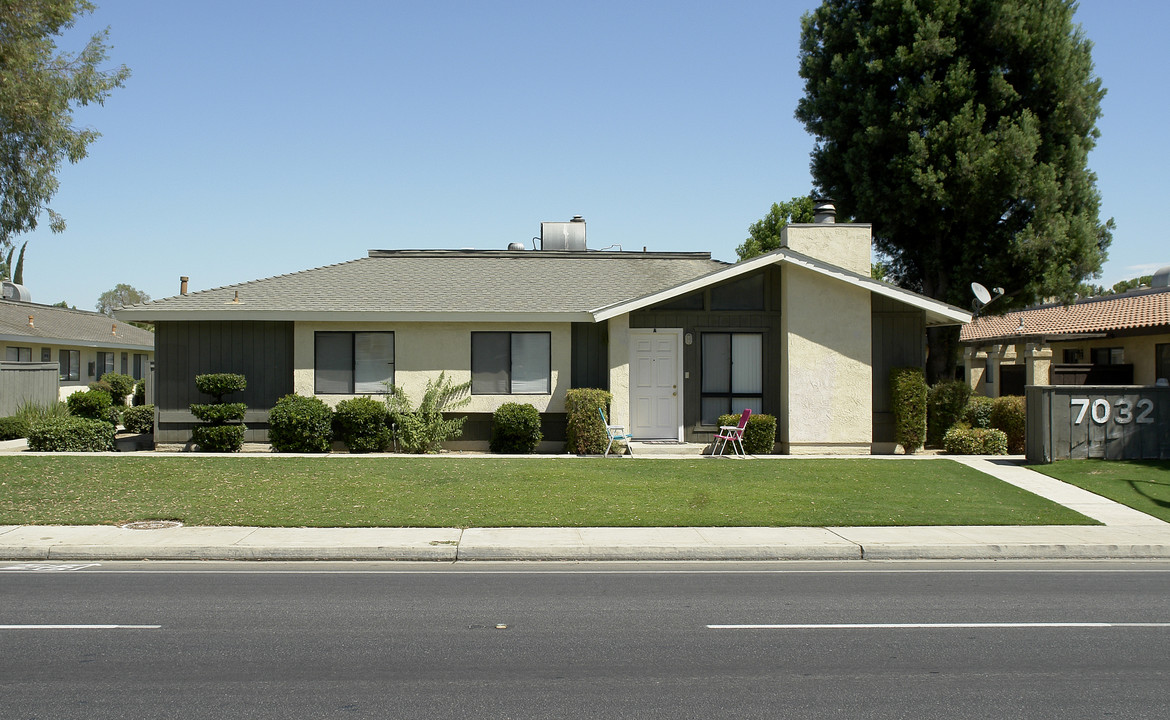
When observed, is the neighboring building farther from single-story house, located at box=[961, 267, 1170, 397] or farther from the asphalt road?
single-story house, located at box=[961, 267, 1170, 397]

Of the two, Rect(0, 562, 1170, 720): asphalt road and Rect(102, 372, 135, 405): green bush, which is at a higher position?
Rect(102, 372, 135, 405): green bush

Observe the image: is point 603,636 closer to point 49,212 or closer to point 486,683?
point 486,683

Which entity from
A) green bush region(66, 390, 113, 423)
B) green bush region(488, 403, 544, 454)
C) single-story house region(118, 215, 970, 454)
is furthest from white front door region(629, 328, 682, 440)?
green bush region(66, 390, 113, 423)

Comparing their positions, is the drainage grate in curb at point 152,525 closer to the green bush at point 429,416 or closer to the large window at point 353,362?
the green bush at point 429,416

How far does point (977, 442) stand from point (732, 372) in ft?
18.0

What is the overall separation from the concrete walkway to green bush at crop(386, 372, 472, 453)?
7508 mm

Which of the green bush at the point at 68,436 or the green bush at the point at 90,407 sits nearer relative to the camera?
the green bush at the point at 68,436

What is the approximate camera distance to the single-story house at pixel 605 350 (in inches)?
765

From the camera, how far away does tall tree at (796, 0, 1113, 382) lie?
80.9 feet

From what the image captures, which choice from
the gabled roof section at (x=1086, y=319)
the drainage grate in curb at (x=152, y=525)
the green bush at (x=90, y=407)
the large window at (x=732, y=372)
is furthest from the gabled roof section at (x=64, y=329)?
the gabled roof section at (x=1086, y=319)

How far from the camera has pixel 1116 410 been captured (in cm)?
1725

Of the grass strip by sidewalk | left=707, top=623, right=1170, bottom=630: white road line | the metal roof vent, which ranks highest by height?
the metal roof vent

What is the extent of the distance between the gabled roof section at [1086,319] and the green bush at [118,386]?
103ft

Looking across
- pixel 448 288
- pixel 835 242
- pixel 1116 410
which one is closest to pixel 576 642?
pixel 1116 410
